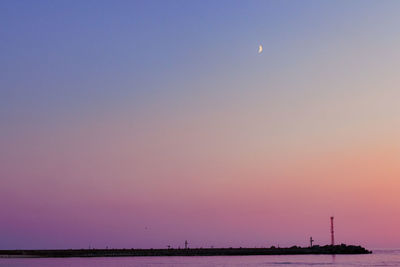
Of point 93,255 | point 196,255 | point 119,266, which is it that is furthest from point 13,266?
point 196,255

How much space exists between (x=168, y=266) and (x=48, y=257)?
6758 cm

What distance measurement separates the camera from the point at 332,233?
522 feet

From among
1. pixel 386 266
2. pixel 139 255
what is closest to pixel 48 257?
pixel 139 255

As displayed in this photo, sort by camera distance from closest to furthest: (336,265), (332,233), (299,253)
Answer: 1. (336,265)
2. (332,233)
3. (299,253)

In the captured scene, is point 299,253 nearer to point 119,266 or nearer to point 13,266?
point 119,266

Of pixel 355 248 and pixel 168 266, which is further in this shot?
pixel 355 248

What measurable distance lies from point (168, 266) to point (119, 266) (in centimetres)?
949

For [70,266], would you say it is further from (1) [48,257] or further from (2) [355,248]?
(2) [355,248]

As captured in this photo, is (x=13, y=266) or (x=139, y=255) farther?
(x=139, y=255)

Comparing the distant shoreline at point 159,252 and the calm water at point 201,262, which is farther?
the distant shoreline at point 159,252

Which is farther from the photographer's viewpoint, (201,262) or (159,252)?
(159,252)

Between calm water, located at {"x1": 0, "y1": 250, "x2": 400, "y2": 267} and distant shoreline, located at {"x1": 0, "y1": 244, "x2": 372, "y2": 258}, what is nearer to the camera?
calm water, located at {"x1": 0, "y1": 250, "x2": 400, "y2": 267}

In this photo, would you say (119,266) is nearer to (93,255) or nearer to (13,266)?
(13,266)

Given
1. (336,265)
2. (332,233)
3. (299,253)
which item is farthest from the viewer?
(299,253)
